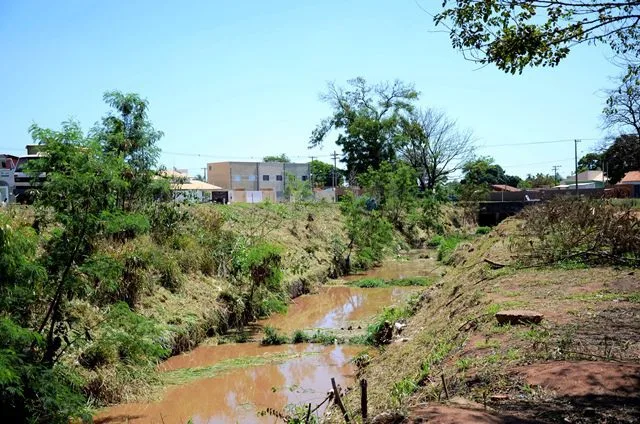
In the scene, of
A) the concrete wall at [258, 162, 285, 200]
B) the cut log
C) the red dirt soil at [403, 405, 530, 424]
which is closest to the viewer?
the red dirt soil at [403, 405, 530, 424]

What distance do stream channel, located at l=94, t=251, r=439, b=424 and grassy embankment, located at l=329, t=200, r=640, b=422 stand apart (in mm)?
1384

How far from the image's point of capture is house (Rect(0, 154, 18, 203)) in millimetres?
31362

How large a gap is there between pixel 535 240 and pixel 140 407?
12682mm

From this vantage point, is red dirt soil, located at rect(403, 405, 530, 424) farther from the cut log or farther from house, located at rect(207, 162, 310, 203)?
house, located at rect(207, 162, 310, 203)

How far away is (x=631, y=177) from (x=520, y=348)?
63.8 m

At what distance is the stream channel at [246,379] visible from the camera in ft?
35.8

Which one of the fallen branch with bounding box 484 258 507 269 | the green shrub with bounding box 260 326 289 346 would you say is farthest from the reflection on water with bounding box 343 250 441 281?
the green shrub with bounding box 260 326 289 346

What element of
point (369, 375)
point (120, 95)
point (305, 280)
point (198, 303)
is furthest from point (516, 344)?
point (305, 280)

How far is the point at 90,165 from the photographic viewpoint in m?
9.89

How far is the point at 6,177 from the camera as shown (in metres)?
36.8

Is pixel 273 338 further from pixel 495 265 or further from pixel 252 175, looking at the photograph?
pixel 252 175

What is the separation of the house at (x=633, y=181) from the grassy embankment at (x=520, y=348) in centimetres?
5209

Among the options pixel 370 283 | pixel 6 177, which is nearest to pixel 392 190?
pixel 370 283

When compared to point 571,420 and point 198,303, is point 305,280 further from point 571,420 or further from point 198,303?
point 571,420
